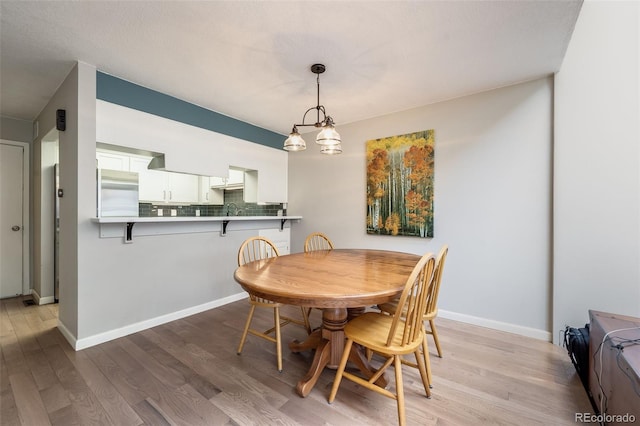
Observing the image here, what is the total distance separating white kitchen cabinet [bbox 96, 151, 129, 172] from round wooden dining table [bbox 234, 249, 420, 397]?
271cm

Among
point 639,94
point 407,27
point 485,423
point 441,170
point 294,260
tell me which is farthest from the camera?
point 441,170

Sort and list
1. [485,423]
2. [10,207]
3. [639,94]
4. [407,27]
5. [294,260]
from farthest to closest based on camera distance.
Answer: [10,207]
[294,260]
[639,94]
[407,27]
[485,423]

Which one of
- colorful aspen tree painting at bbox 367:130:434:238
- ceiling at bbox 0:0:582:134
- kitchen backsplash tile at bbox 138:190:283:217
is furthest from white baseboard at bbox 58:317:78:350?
colorful aspen tree painting at bbox 367:130:434:238

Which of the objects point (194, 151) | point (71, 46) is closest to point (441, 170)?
point (194, 151)

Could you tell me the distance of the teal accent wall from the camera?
2414 millimetres

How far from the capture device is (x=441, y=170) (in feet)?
9.63

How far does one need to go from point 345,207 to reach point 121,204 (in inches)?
103

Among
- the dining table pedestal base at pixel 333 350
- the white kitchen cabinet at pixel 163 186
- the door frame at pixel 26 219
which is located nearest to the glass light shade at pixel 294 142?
the dining table pedestal base at pixel 333 350

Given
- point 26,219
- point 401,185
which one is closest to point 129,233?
point 26,219

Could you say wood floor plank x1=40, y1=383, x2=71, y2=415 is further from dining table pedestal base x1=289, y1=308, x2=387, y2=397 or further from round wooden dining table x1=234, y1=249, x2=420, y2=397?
dining table pedestal base x1=289, y1=308, x2=387, y2=397

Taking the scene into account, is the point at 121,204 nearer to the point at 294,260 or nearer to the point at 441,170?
the point at 294,260

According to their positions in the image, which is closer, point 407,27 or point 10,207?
point 407,27

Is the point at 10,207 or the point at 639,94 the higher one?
the point at 639,94

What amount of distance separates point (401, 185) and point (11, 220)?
488 centimetres
